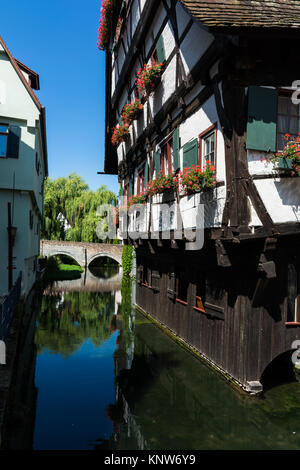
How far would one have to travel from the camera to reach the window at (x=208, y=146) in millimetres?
7293

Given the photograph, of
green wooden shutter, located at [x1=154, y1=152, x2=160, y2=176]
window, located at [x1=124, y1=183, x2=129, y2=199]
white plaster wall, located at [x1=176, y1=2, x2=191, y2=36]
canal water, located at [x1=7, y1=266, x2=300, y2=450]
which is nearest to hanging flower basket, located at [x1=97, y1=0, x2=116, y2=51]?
window, located at [x1=124, y1=183, x2=129, y2=199]

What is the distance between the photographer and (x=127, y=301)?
59.4 feet

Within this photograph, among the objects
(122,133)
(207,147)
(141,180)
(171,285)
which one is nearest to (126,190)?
(122,133)

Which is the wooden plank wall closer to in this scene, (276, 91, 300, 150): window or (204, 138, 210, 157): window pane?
(204, 138, 210, 157): window pane

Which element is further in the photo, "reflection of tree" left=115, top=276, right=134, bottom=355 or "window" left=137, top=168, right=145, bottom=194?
"window" left=137, top=168, right=145, bottom=194

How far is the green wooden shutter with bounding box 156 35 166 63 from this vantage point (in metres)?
9.67

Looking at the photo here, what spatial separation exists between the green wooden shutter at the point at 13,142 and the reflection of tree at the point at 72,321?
6.14 m

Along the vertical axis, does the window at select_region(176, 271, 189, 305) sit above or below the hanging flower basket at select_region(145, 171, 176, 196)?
below

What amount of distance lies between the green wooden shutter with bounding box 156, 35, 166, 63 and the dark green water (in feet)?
25.2

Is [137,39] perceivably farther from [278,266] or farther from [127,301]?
[127,301]

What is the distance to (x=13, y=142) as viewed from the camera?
13.3m

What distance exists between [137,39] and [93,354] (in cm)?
966

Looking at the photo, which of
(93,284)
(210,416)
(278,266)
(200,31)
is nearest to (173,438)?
(210,416)

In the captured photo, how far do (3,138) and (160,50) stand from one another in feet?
22.0
